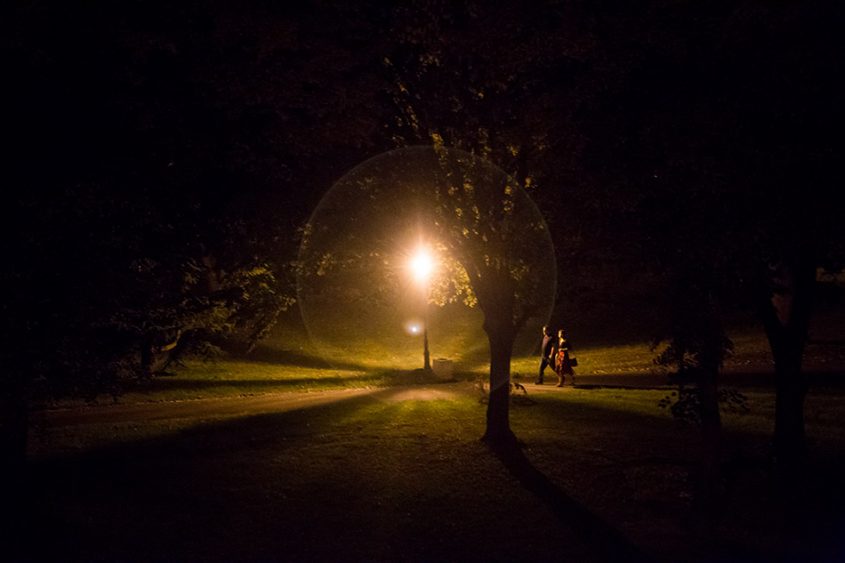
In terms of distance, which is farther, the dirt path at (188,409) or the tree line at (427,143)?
the dirt path at (188,409)

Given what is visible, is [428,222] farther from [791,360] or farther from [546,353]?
[546,353]

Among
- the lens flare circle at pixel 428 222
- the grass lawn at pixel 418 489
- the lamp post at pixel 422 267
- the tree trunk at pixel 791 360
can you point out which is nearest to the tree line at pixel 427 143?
the tree trunk at pixel 791 360

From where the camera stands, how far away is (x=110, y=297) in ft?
22.1

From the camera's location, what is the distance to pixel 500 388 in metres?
10.3

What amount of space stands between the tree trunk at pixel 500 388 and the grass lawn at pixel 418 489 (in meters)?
0.44

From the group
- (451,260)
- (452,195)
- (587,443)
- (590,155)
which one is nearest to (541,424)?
(587,443)

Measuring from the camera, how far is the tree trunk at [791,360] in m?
8.80

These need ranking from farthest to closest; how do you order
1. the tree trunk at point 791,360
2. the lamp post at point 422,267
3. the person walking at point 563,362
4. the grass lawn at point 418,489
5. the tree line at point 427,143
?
the person walking at point 563,362
the lamp post at point 422,267
the tree trunk at point 791,360
the grass lawn at point 418,489
the tree line at point 427,143

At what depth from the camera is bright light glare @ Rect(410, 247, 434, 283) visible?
11.7 m

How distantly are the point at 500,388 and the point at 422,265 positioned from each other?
136 inches

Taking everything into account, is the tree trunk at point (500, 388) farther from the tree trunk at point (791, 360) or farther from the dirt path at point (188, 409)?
the dirt path at point (188, 409)

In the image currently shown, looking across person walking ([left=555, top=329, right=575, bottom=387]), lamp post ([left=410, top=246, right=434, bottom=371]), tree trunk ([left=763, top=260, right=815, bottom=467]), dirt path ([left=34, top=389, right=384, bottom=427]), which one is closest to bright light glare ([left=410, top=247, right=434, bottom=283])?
lamp post ([left=410, top=246, right=434, bottom=371])

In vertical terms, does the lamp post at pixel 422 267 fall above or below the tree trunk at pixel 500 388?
above

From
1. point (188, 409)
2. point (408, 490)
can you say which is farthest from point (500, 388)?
point (188, 409)
